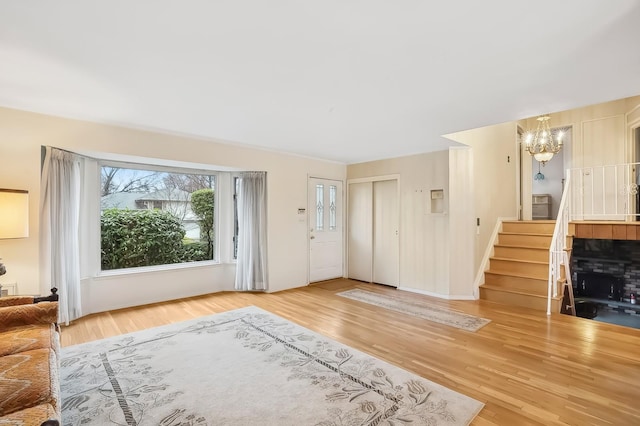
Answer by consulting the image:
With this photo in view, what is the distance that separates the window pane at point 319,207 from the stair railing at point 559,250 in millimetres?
3703

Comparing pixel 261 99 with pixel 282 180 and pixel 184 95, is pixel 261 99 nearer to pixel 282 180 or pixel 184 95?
pixel 184 95

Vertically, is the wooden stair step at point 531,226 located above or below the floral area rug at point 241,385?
above

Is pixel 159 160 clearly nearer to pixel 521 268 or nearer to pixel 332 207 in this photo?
pixel 332 207

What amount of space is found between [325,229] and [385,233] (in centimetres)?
120

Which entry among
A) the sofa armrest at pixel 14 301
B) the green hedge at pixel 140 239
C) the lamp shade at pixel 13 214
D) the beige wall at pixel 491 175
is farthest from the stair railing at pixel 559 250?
the lamp shade at pixel 13 214

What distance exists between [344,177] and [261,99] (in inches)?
146

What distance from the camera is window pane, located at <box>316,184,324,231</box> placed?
5.98 metres

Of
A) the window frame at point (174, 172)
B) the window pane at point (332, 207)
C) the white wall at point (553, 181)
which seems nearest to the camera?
the window frame at point (174, 172)

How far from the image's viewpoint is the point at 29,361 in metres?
1.73

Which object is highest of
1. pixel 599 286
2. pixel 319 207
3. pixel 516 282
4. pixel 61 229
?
pixel 319 207

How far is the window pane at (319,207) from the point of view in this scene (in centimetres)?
598

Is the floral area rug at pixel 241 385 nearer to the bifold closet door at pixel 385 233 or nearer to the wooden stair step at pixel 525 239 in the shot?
the bifold closet door at pixel 385 233

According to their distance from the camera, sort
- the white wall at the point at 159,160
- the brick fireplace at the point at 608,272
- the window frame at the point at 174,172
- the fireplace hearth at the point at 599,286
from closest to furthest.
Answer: the white wall at the point at 159,160, the window frame at the point at 174,172, the brick fireplace at the point at 608,272, the fireplace hearth at the point at 599,286

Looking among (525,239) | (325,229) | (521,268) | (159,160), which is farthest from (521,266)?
(159,160)
